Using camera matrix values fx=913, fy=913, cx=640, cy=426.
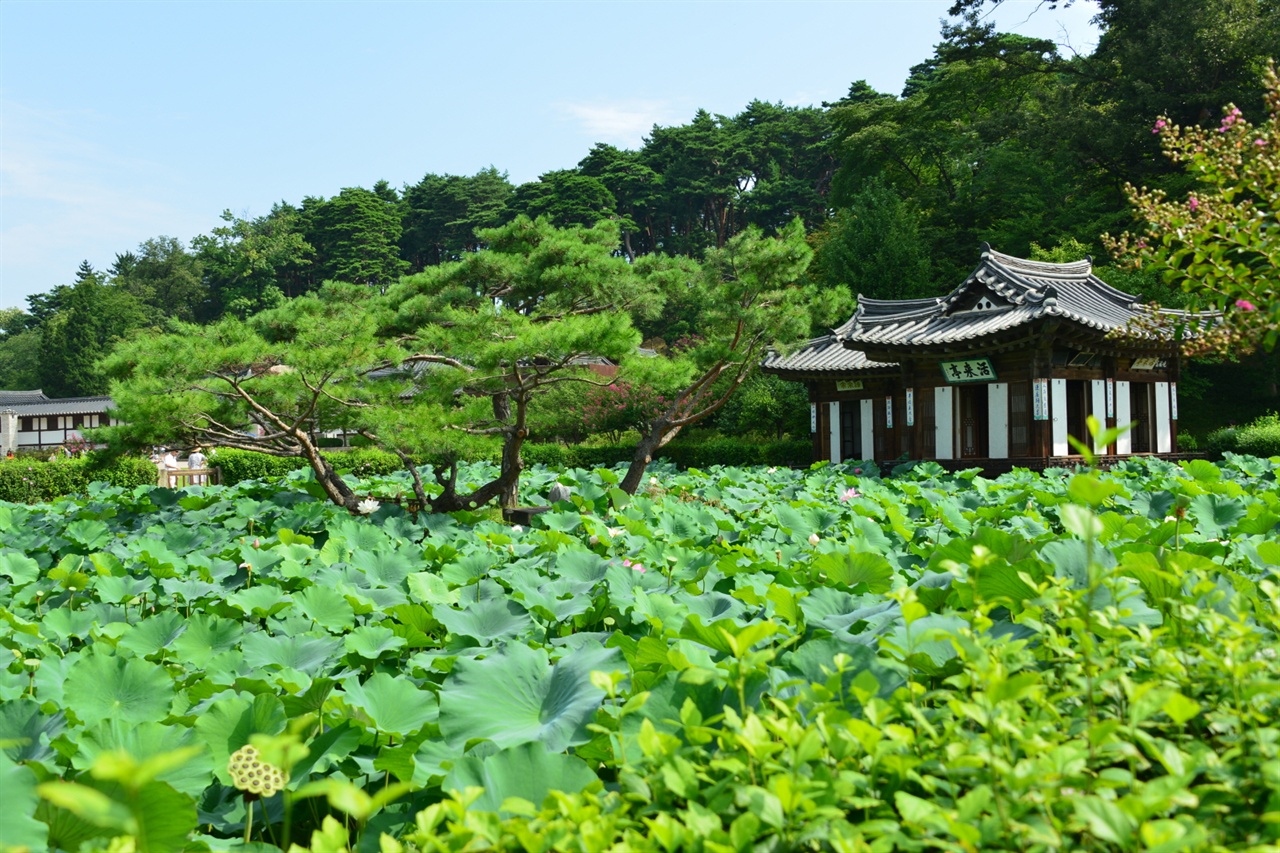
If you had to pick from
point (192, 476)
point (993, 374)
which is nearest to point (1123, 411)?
point (993, 374)

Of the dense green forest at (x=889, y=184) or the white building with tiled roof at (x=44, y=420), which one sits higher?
the dense green forest at (x=889, y=184)

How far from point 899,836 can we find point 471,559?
2.65m

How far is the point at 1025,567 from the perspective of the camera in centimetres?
211

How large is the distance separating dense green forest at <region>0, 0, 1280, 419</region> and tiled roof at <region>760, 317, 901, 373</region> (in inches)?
50.4

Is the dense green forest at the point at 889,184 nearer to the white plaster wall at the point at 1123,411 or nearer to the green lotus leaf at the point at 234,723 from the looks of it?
the white plaster wall at the point at 1123,411

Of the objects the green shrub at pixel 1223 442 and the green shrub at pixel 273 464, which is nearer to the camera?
the green shrub at pixel 1223 442

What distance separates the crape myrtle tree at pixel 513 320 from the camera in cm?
748

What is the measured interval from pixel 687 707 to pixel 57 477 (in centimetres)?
1637

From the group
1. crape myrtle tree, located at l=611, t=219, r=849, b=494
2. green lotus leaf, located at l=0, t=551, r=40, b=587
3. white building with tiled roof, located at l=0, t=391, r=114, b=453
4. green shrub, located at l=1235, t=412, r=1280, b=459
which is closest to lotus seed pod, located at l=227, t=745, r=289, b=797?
green lotus leaf, located at l=0, t=551, r=40, b=587

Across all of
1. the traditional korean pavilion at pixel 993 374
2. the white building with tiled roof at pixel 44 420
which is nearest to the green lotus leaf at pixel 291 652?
the traditional korean pavilion at pixel 993 374

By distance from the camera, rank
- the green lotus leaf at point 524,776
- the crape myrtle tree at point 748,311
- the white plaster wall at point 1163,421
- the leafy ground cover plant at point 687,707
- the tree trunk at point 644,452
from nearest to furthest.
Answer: the leafy ground cover plant at point 687,707
the green lotus leaf at point 524,776
the crape myrtle tree at point 748,311
the tree trunk at point 644,452
the white plaster wall at point 1163,421

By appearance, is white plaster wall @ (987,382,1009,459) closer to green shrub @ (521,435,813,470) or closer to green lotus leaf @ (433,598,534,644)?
green shrub @ (521,435,813,470)

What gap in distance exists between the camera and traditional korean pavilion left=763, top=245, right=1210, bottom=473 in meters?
12.4

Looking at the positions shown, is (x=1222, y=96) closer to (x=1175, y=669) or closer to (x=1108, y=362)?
(x=1108, y=362)
